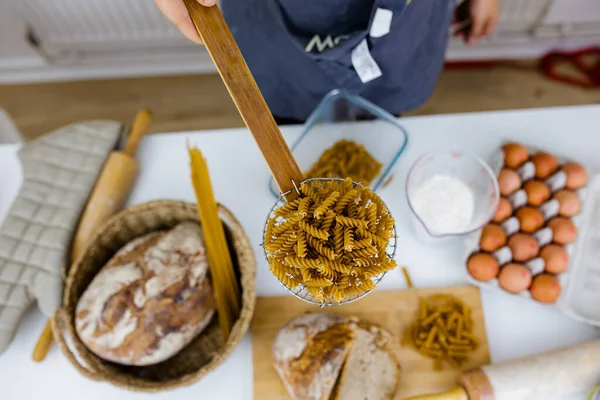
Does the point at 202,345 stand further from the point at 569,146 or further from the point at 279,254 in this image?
the point at 569,146

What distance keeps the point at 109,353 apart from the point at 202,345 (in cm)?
15

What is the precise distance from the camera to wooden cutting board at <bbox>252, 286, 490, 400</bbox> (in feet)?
2.74

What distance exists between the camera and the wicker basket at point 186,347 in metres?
0.77

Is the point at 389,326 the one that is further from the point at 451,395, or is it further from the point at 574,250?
the point at 574,250

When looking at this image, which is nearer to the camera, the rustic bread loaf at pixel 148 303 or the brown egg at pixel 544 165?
the rustic bread loaf at pixel 148 303

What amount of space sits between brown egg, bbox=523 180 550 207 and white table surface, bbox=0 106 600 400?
0.38ft

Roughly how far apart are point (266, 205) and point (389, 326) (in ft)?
1.03

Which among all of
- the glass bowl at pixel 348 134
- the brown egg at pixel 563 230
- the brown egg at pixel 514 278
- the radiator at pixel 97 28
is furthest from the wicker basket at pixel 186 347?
the radiator at pixel 97 28

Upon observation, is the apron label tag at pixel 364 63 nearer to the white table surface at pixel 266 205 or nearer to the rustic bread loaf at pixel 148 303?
the white table surface at pixel 266 205

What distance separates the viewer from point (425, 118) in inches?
39.6

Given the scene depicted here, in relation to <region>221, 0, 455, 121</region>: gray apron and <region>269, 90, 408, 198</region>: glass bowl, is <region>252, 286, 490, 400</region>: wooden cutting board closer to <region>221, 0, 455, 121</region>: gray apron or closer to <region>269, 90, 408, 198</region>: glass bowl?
<region>269, 90, 408, 198</region>: glass bowl

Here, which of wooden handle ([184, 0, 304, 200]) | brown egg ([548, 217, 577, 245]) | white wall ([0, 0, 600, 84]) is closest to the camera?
wooden handle ([184, 0, 304, 200])

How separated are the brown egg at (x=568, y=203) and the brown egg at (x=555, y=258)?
0.22 feet

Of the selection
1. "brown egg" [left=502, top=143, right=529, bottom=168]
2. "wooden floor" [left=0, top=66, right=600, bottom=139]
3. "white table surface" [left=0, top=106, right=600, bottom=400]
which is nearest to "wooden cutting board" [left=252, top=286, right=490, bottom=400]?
"white table surface" [left=0, top=106, right=600, bottom=400]
